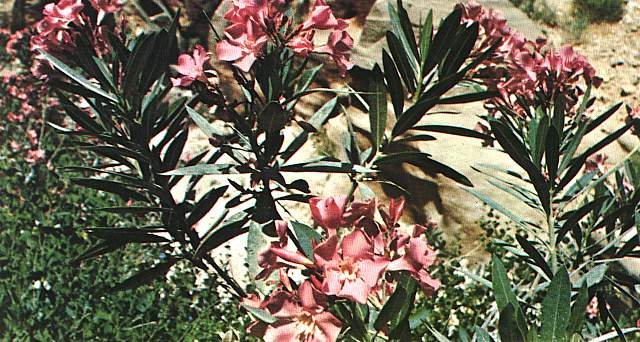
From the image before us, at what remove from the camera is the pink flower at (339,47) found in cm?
114

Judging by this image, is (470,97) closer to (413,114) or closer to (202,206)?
(413,114)

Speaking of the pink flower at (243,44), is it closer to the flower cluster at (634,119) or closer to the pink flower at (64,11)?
the pink flower at (64,11)

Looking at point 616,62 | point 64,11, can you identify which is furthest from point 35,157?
point 616,62

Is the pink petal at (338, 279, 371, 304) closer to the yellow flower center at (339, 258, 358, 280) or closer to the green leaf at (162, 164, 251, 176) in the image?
the yellow flower center at (339, 258, 358, 280)

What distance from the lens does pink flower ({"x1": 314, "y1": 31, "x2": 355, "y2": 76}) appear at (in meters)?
1.14

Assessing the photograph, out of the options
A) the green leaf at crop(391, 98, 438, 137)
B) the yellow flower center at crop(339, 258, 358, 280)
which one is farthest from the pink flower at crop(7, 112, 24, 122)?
the yellow flower center at crop(339, 258, 358, 280)

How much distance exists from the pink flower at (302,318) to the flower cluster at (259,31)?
406mm

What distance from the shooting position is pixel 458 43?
1.23 meters

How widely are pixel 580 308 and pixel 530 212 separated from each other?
2.85m

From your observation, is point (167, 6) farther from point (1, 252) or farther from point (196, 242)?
point (196, 242)

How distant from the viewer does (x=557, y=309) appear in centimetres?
86

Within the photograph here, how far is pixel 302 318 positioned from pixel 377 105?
54cm

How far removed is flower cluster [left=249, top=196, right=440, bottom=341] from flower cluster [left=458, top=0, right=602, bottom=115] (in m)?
0.74

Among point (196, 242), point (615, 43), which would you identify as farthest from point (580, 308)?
point (615, 43)
